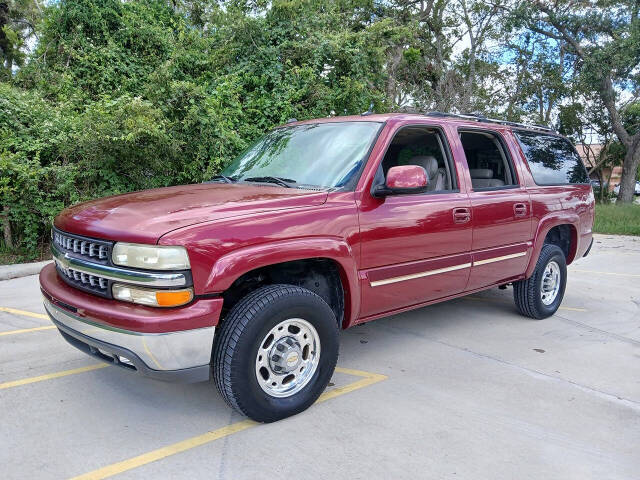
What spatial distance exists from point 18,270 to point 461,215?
6658mm

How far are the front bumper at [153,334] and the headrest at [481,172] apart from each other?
10.1 ft

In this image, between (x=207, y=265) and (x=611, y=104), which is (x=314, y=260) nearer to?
(x=207, y=265)

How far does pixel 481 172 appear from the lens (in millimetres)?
5082

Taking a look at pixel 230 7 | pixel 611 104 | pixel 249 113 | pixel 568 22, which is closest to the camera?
pixel 249 113

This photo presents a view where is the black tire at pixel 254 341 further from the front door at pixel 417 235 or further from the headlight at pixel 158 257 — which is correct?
the front door at pixel 417 235

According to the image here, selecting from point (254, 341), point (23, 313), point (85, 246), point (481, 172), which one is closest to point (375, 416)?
point (254, 341)

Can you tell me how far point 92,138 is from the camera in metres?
8.47

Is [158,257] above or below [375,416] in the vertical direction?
above

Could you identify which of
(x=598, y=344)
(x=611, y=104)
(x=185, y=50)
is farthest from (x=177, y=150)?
(x=611, y=104)

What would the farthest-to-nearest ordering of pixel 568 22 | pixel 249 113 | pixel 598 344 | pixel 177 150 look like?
pixel 568 22 → pixel 249 113 → pixel 177 150 → pixel 598 344

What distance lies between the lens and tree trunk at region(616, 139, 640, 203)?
24.1 m

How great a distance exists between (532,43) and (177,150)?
21.8m

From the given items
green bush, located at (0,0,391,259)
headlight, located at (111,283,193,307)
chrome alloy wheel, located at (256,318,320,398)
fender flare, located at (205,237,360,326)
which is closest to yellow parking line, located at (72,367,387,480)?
chrome alloy wheel, located at (256,318,320,398)

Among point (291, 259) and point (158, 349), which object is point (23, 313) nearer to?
point (158, 349)
